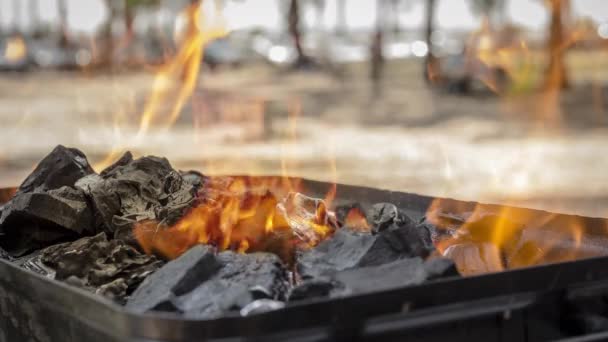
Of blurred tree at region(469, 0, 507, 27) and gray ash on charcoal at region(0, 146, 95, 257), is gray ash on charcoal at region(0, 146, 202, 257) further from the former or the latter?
blurred tree at region(469, 0, 507, 27)

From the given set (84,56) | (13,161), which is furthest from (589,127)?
(84,56)

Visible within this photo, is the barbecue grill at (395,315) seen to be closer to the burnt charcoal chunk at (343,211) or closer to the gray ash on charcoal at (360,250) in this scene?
the gray ash on charcoal at (360,250)

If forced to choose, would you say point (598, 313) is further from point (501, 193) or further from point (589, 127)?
point (589, 127)

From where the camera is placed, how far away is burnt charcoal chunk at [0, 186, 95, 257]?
11.8 ft

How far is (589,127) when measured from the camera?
14.2 meters

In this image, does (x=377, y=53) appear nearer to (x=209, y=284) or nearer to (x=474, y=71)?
(x=474, y=71)

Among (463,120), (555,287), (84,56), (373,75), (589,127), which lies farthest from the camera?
(84,56)

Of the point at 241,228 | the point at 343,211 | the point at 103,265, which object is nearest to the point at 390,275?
the point at 241,228

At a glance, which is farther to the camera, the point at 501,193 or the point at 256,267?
the point at 501,193

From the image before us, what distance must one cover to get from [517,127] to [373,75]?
1124cm

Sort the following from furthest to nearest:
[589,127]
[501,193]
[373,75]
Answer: [373,75] < [589,127] < [501,193]

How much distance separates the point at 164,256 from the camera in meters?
3.40

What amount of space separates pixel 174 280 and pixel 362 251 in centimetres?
71

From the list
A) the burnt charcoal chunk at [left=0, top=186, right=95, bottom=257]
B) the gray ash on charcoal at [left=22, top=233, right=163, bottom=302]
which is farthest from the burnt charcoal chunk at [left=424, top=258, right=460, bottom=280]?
the burnt charcoal chunk at [left=0, top=186, right=95, bottom=257]
